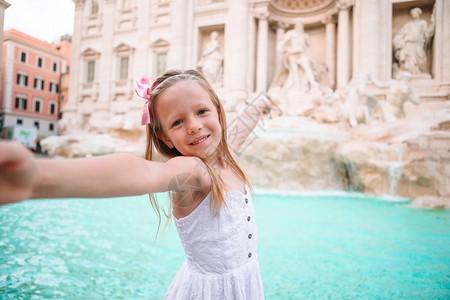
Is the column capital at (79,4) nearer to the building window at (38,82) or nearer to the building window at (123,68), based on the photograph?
the building window at (123,68)

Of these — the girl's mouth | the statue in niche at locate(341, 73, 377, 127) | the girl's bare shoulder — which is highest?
the statue in niche at locate(341, 73, 377, 127)

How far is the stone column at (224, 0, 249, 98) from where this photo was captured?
10.8 metres

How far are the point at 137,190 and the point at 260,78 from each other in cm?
1116

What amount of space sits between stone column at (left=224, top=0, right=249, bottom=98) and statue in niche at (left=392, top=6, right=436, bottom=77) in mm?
5560

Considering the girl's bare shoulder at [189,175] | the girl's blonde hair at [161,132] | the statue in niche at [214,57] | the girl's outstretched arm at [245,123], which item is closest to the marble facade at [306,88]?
the statue in niche at [214,57]

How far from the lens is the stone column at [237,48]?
10812 millimetres

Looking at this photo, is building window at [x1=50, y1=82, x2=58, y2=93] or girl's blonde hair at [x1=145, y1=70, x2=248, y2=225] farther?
building window at [x1=50, y1=82, x2=58, y2=93]

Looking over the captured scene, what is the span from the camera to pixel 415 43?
9312 millimetres

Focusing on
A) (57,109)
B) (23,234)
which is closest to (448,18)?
(23,234)

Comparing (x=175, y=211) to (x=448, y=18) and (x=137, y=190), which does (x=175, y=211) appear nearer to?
(x=137, y=190)

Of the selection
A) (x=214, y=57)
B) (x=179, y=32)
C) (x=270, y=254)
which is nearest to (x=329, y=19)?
(x=214, y=57)

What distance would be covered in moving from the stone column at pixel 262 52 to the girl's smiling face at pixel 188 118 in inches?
417

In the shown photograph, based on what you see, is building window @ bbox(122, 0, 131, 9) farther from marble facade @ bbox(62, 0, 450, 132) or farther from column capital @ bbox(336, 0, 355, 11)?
column capital @ bbox(336, 0, 355, 11)

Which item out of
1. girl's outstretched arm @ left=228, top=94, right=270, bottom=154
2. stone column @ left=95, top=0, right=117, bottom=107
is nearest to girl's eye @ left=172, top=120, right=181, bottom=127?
girl's outstretched arm @ left=228, top=94, right=270, bottom=154
